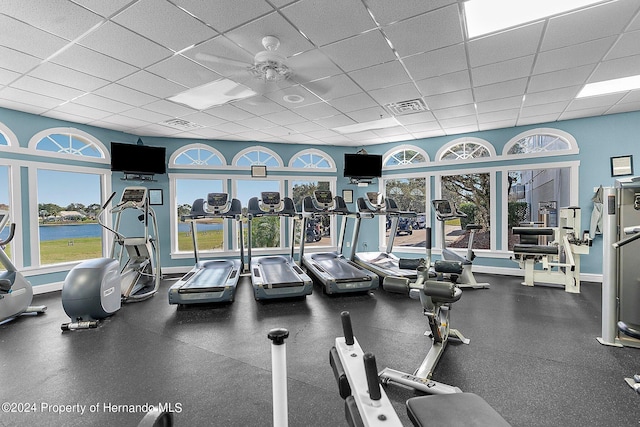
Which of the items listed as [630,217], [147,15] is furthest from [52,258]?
[630,217]

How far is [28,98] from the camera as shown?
408cm

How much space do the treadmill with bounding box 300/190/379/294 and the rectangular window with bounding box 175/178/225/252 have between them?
2.14m

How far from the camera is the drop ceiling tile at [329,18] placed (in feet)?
7.55

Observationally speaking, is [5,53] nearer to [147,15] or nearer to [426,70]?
[147,15]

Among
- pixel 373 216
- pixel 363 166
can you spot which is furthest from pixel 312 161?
pixel 373 216

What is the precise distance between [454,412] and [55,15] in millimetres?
3798

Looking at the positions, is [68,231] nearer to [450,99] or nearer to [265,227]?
[265,227]

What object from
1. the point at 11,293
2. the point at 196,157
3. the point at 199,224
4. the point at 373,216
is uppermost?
the point at 196,157

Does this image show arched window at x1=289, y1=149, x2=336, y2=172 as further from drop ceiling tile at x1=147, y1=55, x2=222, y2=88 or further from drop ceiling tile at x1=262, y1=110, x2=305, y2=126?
drop ceiling tile at x1=147, y1=55, x2=222, y2=88

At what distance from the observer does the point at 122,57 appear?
3029mm

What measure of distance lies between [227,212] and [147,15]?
3.43m

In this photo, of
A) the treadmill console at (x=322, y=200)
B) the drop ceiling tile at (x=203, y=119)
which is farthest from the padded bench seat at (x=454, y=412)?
the drop ceiling tile at (x=203, y=119)

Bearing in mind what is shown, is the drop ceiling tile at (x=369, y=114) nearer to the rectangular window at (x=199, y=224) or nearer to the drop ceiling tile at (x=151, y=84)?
the drop ceiling tile at (x=151, y=84)

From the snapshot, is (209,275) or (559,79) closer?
(559,79)
